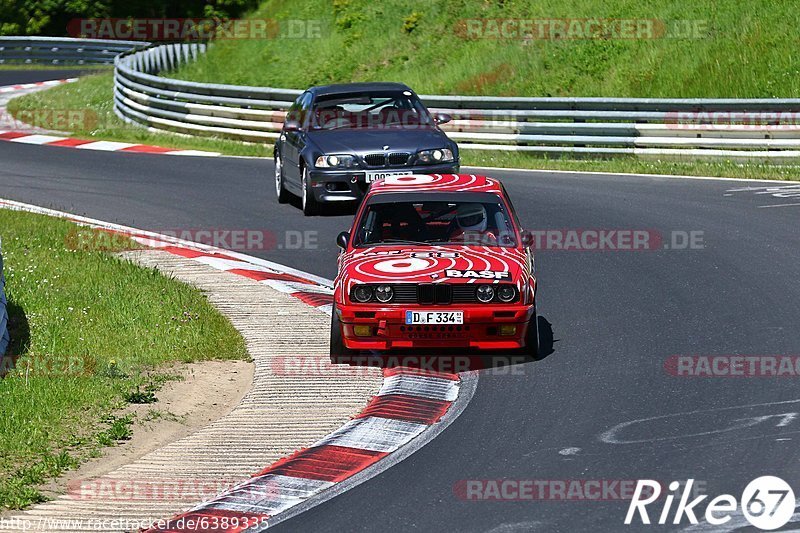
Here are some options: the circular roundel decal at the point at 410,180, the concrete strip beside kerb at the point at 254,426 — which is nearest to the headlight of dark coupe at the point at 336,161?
the concrete strip beside kerb at the point at 254,426

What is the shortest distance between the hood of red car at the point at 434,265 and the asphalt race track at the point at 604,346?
774 millimetres

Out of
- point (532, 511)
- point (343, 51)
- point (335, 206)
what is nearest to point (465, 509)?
point (532, 511)

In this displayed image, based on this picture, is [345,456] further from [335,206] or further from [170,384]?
[335,206]

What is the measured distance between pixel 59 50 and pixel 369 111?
31.7m

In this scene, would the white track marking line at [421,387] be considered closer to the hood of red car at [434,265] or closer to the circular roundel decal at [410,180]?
the hood of red car at [434,265]

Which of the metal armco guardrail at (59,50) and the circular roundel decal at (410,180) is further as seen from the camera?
the metal armco guardrail at (59,50)

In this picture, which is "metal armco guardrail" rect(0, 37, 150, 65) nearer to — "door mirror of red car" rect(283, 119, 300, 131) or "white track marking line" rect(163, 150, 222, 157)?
"white track marking line" rect(163, 150, 222, 157)

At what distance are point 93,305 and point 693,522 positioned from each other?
6972 millimetres

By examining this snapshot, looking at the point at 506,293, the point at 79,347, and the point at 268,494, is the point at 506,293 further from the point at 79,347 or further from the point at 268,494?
the point at 79,347

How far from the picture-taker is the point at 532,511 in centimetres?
699

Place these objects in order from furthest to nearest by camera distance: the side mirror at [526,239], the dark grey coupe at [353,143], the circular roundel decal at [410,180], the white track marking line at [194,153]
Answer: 1. the white track marking line at [194,153]
2. the dark grey coupe at [353,143]
3. the circular roundel decal at [410,180]
4. the side mirror at [526,239]

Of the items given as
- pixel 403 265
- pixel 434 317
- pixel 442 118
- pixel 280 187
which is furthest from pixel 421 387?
pixel 442 118

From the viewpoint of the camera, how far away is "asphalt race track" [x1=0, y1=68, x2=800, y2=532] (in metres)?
7.30

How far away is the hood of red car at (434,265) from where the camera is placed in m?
10.1
